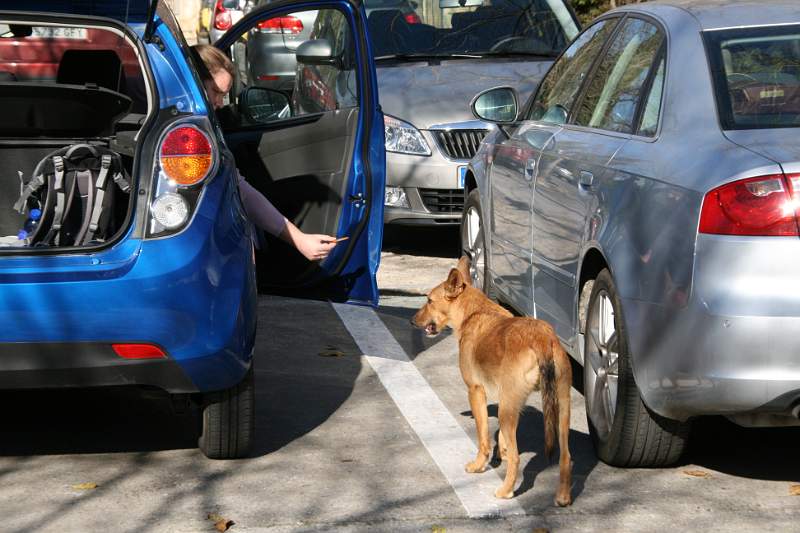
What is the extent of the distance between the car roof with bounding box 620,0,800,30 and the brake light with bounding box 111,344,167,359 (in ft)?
7.45

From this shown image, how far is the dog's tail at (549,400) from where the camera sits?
Answer: 14.7 ft

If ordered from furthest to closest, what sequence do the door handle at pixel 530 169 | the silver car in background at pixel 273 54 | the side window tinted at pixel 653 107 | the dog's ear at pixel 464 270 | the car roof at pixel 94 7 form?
the silver car in background at pixel 273 54, the door handle at pixel 530 169, the dog's ear at pixel 464 270, the car roof at pixel 94 7, the side window tinted at pixel 653 107

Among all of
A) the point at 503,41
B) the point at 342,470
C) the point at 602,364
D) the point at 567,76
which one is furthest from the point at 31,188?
the point at 503,41

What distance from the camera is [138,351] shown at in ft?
15.3

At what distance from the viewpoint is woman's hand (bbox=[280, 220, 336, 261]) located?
675cm

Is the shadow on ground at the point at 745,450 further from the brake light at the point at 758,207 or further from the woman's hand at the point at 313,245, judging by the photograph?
the woman's hand at the point at 313,245

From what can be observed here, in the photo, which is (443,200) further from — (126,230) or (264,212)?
(126,230)

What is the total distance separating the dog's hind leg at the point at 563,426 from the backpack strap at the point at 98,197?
1744 mm

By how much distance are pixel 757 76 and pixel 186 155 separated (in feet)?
6.56

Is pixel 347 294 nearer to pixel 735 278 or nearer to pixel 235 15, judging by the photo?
pixel 735 278

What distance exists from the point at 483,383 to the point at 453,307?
49 centimetres

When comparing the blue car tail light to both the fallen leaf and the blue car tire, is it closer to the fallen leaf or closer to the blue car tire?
the blue car tire

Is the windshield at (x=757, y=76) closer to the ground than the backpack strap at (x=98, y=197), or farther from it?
farther from it

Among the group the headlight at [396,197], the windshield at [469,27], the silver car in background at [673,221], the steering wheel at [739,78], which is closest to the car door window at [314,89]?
the silver car in background at [673,221]
